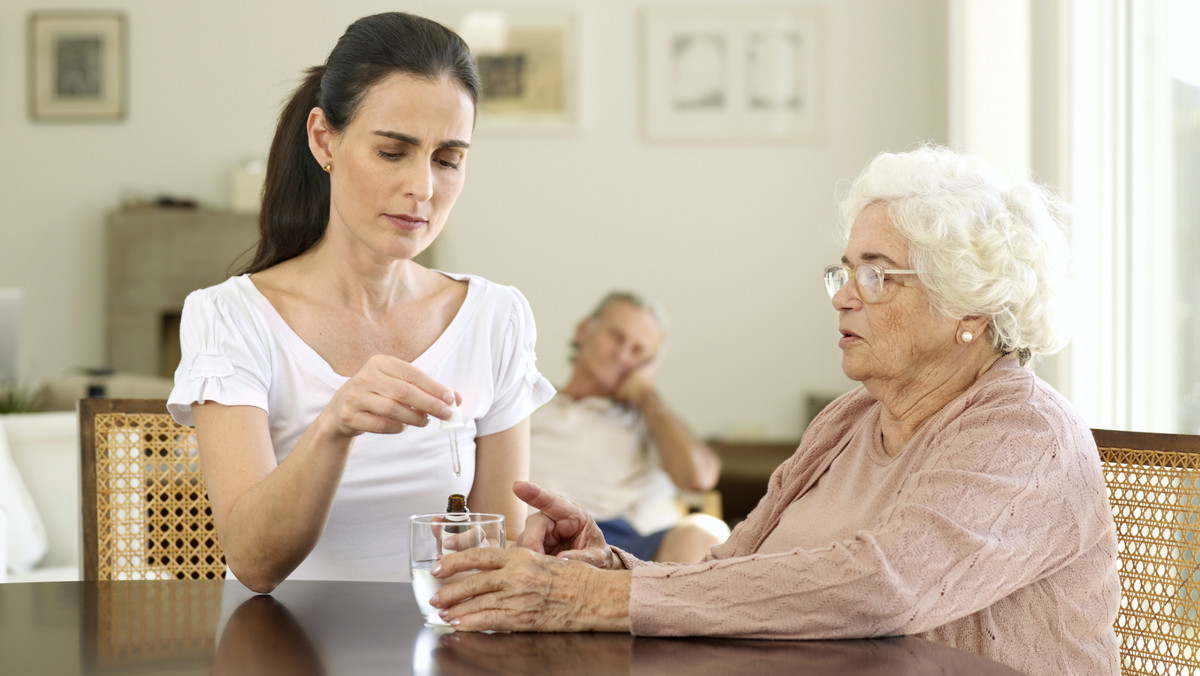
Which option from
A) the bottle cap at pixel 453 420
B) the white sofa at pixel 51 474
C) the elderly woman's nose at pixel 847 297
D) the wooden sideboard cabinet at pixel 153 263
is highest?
the wooden sideboard cabinet at pixel 153 263

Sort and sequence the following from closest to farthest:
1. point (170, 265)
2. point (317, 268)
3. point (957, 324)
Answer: point (957, 324) → point (317, 268) → point (170, 265)

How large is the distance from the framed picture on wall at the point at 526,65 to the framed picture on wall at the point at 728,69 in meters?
0.41

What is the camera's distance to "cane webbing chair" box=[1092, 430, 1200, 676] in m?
1.46

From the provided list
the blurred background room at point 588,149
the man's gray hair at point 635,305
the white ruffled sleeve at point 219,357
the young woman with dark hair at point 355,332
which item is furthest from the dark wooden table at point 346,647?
the blurred background room at point 588,149

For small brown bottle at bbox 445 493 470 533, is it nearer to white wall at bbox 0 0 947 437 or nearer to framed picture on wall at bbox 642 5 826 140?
white wall at bbox 0 0 947 437

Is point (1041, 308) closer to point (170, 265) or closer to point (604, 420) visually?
point (604, 420)

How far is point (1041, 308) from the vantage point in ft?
4.92

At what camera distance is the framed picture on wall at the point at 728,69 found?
616cm

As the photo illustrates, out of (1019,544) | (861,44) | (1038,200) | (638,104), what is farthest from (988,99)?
(1019,544)

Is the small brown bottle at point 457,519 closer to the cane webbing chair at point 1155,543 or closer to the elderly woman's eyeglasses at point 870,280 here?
the elderly woman's eyeglasses at point 870,280

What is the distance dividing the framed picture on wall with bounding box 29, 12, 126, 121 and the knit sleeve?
586 cm

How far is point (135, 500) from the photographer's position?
1785 millimetres

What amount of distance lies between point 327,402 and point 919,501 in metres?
0.82

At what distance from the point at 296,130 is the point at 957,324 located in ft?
3.21
